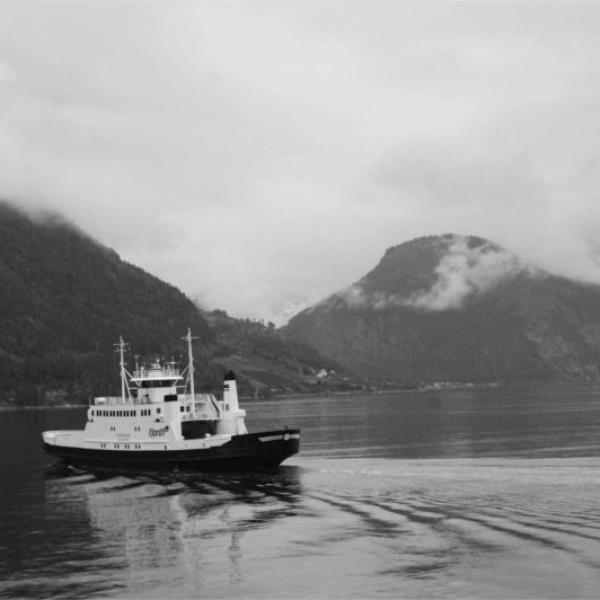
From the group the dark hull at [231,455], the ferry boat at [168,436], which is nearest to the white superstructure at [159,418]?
the ferry boat at [168,436]

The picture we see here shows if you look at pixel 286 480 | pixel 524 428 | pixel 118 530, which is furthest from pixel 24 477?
pixel 524 428

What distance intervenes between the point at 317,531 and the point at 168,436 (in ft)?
145

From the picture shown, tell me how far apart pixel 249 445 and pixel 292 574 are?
153 ft

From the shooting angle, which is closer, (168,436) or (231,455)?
(231,455)

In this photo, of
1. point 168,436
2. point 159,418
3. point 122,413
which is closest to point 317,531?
point 168,436

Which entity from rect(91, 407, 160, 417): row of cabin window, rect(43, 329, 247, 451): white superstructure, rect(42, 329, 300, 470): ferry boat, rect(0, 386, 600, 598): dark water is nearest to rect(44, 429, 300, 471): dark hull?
rect(42, 329, 300, 470): ferry boat

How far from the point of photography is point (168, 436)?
10144 centimetres

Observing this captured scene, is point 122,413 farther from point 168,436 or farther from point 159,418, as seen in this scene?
point 168,436

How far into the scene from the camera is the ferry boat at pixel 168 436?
96.2 meters

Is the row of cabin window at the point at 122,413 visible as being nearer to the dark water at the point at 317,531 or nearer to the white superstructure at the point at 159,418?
the white superstructure at the point at 159,418

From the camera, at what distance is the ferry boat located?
96188 millimetres

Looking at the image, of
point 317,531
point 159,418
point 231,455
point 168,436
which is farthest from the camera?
point 159,418

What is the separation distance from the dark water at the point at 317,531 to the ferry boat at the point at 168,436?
11.5 ft

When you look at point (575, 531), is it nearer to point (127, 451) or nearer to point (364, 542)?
point (364, 542)
